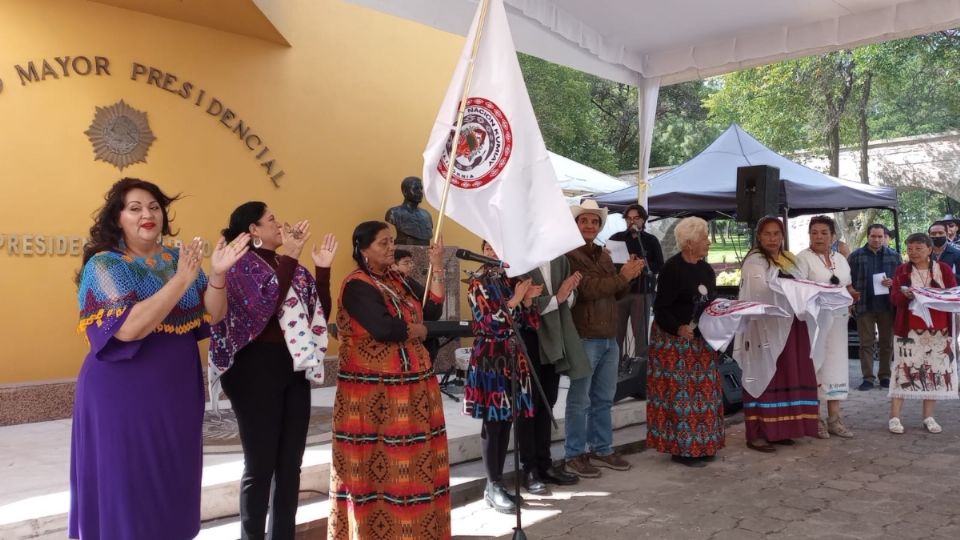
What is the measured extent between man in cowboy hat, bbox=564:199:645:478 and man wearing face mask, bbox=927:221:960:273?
22.2ft

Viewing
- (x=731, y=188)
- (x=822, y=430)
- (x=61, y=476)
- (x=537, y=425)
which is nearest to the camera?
(x=61, y=476)

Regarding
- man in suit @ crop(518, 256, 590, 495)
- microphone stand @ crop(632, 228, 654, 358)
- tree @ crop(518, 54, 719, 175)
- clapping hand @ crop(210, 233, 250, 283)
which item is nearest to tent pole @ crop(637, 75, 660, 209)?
microphone stand @ crop(632, 228, 654, 358)

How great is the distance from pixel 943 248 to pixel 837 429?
5.10 m

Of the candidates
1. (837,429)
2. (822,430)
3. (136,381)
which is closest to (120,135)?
Result: (136,381)

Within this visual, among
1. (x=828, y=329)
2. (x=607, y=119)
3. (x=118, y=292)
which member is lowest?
(x=828, y=329)

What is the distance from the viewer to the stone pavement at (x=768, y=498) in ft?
15.0

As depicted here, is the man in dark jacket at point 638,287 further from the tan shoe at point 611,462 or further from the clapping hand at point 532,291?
the clapping hand at point 532,291

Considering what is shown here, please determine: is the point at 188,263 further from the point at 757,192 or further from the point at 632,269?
the point at 757,192

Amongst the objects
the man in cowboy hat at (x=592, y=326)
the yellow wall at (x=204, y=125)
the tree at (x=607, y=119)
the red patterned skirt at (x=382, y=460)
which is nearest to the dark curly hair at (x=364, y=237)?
the red patterned skirt at (x=382, y=460)

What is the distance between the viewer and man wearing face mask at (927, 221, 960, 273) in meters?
10.5

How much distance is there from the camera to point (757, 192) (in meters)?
7.74

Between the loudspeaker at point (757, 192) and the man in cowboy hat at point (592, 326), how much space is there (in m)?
2.60

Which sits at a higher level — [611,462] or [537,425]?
[537,425]

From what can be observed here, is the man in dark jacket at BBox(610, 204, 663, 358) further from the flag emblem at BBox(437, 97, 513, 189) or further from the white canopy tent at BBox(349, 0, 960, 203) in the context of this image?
the flag emblem at BBox(437, 97, 513, 189)
